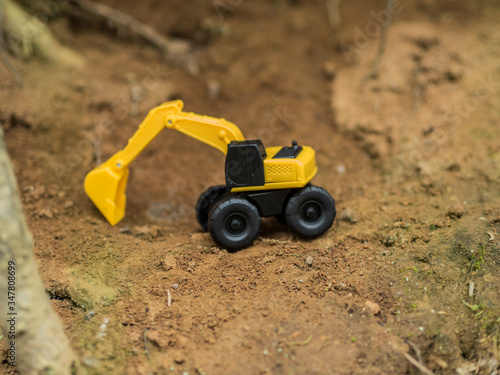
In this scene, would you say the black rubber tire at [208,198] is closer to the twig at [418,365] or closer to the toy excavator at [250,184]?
the toy excavator at [250,184]

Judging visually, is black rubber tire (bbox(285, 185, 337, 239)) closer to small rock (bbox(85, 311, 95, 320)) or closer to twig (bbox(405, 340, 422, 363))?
twig (bbox(405, 340, 422, 363))

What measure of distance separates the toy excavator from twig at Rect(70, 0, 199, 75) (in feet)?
11.7

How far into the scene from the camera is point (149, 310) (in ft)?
16.4

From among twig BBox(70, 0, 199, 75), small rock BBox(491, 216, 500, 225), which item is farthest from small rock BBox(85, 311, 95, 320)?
twig BBox(70, 0, 199, 75)

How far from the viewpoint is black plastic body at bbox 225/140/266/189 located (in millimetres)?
5645

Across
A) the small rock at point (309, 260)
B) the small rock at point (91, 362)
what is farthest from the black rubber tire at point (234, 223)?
the small rock at point (91, 362)

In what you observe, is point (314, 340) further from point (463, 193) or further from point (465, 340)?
point (463, 193)

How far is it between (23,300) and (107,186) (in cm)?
262

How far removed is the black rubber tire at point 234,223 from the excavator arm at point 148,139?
2.72 ft

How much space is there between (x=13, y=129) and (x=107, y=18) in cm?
317

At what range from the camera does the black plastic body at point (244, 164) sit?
564 centimetres

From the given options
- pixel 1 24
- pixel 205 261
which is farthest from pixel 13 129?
pixel 205 261

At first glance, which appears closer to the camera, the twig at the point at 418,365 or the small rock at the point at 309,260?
the twig at the point at 418,365

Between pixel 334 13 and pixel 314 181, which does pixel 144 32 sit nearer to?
pixel 334 13
